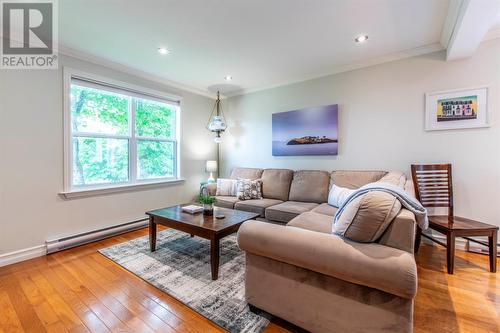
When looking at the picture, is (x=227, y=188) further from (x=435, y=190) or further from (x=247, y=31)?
(x=435, y=190)

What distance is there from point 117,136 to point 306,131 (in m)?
2.88

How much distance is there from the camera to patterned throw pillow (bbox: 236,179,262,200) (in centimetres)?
349

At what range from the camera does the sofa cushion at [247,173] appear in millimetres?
3929

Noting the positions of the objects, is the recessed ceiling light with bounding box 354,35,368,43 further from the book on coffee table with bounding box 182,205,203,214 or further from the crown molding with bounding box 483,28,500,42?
the book on coffee table with bounding box 182,205,203,214

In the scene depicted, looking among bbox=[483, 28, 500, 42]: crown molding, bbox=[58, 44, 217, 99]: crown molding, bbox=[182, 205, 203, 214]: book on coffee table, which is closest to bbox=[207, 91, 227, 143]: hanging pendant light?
bbox=[58, 44, 217, 99]: crown molding

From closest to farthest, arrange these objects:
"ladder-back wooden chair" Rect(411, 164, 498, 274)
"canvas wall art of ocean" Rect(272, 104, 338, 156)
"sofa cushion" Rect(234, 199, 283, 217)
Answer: "ladder-back wooden chair" Rect(411, 164, 498, 274) → "sofa cushion" Rect(234, 199, 283, 217) → "canvas wall art of ocean" Rect(272, 104, 338, 156)

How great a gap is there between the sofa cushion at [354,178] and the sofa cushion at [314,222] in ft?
2.85

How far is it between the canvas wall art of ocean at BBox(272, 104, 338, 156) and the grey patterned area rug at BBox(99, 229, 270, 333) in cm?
183

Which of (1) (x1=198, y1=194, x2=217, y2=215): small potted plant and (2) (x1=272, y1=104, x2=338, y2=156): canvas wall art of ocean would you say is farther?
(2) (x1=272, y1=104, x2=338, y2=156): canvas wall art of ocean

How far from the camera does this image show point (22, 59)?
2441 mm

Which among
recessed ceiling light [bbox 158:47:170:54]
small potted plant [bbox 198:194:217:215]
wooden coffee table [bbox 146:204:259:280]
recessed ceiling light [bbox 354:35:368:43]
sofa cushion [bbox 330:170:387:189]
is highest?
recessed ceiling light [bbox 354:35:368:43]

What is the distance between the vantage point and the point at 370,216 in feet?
4.16

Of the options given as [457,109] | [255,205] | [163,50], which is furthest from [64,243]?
[457,109]

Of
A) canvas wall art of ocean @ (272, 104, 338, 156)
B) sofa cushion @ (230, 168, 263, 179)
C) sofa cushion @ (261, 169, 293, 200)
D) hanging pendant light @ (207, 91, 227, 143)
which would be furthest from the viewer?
hanging pendant light @ (207, 91, 227, 143)
